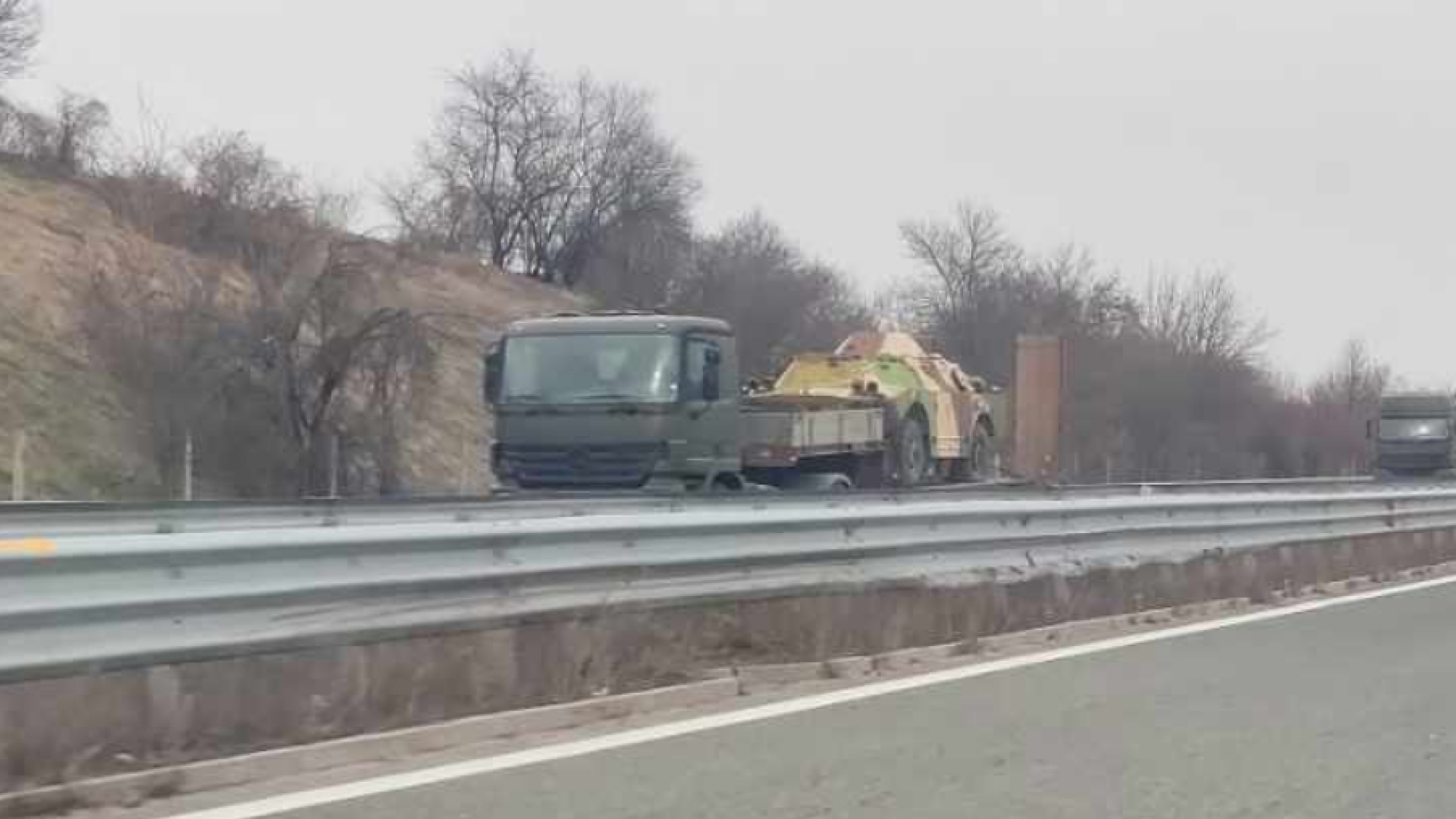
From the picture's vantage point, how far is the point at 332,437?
31078mm

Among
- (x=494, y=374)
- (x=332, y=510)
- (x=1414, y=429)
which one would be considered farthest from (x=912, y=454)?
(x=1414, y=429)

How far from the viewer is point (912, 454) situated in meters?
24.8

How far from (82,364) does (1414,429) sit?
3726cm

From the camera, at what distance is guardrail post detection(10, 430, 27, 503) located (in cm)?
2481

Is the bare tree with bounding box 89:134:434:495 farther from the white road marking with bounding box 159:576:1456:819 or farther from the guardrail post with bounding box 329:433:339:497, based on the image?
the white road marking with bounding box 159:576:1456:819

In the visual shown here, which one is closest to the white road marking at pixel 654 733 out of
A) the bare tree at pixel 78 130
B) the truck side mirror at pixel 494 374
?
the truck side mirror at pixel 494 374

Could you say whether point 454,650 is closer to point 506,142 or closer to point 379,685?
point 379,685

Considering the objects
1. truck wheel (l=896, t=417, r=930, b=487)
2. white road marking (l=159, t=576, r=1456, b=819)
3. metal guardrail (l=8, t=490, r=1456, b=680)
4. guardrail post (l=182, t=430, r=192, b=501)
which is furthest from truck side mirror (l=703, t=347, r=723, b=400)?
guardrail post (l=182, t=430, r=192, b=501)

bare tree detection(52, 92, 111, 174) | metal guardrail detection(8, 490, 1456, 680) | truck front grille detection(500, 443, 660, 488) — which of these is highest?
bare tree detection(52, 92, 111, 174)

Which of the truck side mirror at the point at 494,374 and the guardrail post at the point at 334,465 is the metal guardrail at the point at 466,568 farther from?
the guardrail post at the point at 334,465

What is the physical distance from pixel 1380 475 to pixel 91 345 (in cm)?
3508

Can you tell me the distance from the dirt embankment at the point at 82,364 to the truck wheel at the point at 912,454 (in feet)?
38.9

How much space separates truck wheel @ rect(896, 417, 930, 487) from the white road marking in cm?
1006

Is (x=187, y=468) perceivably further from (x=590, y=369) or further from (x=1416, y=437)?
(x=1416, y=437)
